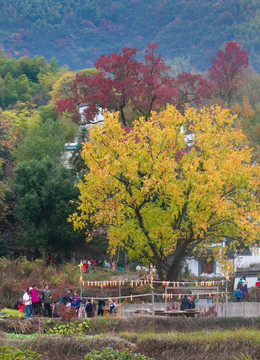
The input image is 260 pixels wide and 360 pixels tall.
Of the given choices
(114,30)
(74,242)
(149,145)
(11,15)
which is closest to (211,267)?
(74,242)

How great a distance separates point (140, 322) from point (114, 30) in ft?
614

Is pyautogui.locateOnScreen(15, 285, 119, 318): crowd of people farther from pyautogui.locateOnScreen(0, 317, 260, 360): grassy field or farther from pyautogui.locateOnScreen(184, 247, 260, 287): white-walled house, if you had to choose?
pyautogui.locateOnScreen(184, 247, 260, 287): white-walled house

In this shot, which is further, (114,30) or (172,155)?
(114,30)

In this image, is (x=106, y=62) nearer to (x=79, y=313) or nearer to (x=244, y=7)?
(x=79, y=313)

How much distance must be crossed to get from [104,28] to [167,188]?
18035 centimetres

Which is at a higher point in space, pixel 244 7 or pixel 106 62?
pixel 244 7

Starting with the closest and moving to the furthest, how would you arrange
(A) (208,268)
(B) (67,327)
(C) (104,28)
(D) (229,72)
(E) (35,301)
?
(B) (67,327) < (E) (35,301) < (A) (208,268) < (D) (229,72) < (C) (104,28)

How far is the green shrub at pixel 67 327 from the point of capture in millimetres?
17594

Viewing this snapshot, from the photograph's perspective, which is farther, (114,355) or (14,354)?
(114,355)

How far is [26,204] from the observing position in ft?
110

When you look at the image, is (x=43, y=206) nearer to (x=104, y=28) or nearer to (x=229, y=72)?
(x=229, y=72)

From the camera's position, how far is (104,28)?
Answer: 198500 mm

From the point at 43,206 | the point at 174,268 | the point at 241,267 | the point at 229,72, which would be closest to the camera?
the point at 174,268

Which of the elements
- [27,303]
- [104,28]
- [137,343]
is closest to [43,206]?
[27,303]
